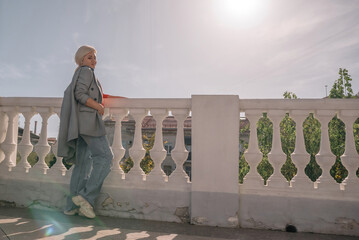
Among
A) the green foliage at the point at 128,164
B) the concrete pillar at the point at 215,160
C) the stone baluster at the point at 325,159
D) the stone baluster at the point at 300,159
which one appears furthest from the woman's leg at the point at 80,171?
the green foliage at the point at 128,164

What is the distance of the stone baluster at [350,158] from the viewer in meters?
2.95

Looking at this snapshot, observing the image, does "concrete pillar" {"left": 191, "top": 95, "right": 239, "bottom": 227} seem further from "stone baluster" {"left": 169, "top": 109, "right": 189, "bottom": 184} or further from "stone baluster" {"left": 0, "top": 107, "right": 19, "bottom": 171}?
"stone baluster" {"left": 0, "top": 107, "right": 19, "bottom": 171}

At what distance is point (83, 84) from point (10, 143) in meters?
1.54

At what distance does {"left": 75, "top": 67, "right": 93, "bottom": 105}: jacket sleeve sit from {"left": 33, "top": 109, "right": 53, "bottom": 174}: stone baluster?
86cm

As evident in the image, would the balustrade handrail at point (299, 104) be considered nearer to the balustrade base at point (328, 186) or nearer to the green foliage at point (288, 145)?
the balustrade base at point (328, 186)

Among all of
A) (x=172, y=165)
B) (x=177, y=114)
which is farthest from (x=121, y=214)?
(x=172, y=165)

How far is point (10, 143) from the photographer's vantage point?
3.74 meters

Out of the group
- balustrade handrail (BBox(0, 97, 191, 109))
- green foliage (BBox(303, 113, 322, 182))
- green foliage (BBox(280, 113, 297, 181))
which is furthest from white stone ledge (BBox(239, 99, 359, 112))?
green foliage (BBox(280, 113, 297, 181))

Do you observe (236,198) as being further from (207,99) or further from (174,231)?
(207,99)

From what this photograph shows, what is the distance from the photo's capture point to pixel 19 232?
2523 mm

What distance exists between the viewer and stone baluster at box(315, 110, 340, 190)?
9.80 feet

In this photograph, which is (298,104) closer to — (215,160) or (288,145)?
(215,160)

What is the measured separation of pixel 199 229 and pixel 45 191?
2.00 meters

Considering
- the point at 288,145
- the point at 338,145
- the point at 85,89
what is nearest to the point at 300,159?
the point at 85,89
